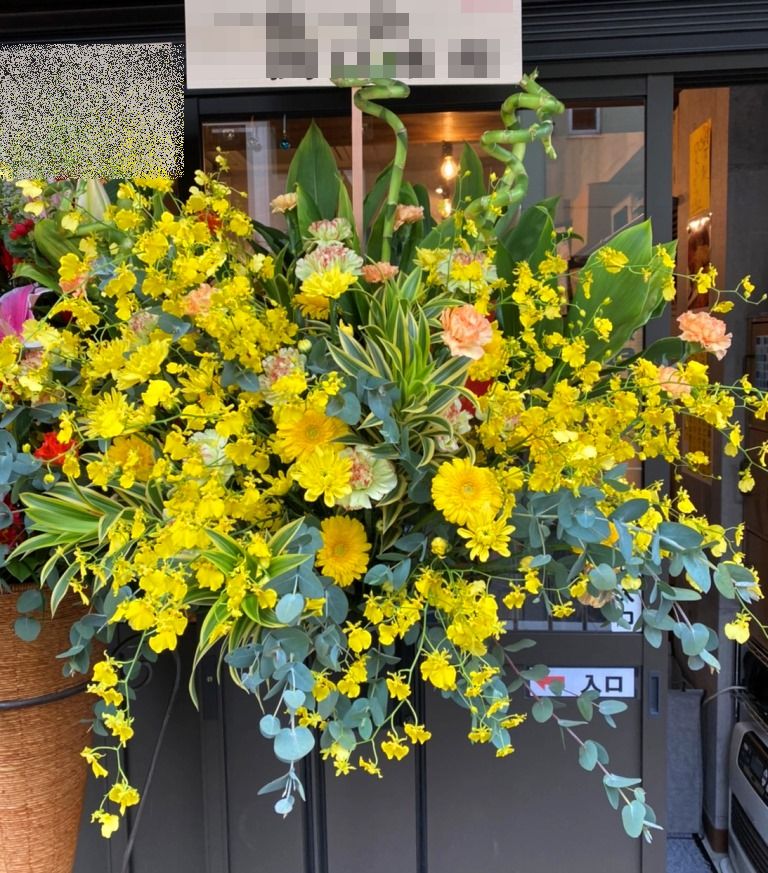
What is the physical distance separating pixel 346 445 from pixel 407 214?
338 mm

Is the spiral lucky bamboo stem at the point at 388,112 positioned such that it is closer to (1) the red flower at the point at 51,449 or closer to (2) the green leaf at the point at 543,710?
(1) the red flower at the point at 51,449

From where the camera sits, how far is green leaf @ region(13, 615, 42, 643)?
93cm

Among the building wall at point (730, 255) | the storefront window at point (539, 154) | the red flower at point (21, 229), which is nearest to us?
the red flower at point (21, 229)

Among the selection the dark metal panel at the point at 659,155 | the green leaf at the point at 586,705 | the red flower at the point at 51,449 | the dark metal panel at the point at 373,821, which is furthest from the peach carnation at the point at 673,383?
the dark metal panel at the point at 373,821

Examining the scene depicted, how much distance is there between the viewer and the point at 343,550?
83 cm

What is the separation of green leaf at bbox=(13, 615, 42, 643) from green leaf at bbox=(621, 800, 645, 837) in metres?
0.72

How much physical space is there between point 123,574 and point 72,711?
0.40 meters

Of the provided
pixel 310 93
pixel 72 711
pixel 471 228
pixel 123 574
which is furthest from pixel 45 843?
pixel 310 93

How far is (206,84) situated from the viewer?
0.93 metres

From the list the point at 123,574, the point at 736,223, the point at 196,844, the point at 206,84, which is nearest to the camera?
the point at 123,574

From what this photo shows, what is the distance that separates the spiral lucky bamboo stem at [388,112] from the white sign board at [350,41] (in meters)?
0.01

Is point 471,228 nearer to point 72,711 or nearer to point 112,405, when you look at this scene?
point 112,405

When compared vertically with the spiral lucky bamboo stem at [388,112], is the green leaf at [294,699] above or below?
below

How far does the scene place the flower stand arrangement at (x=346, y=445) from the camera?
29.4 inches
